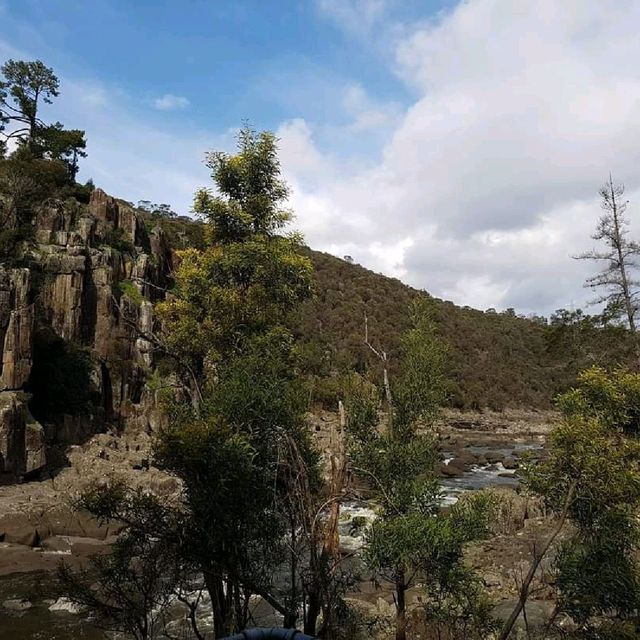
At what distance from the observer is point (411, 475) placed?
33.8ft

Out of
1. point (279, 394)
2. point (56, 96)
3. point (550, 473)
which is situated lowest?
point (550, 473)

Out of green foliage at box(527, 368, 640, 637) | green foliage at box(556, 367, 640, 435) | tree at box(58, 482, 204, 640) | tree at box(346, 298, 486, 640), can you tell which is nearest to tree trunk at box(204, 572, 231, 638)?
tree at box(58, 482, 204, 640)

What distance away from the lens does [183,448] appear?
8.15 meters

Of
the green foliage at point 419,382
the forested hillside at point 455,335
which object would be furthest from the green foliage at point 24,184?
the green foliage at point 419,382

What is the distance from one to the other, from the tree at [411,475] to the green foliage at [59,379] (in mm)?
27399

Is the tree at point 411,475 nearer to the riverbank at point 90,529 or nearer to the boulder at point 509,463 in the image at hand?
the riverbank at point 90,529

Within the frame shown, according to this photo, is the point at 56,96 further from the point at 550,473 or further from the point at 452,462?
the point at 550,473

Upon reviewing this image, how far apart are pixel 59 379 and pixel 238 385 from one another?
29105mm

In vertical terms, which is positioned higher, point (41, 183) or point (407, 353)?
point (41, 183)

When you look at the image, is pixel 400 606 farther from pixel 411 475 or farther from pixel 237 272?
pixel 237 272

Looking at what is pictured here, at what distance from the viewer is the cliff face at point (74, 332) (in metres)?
29.5

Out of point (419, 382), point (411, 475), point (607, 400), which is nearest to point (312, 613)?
point (411, 475)

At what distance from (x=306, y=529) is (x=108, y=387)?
1283 inches

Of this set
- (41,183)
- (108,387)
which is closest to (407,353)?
(108,387)
